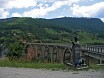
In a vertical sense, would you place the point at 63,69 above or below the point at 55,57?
above

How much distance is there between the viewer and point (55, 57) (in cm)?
10825

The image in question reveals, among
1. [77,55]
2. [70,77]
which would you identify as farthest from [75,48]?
[70,77]

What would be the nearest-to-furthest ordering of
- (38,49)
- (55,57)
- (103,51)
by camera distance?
(103,51) < (55,57) < (38,49)

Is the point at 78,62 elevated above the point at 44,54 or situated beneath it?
elevated above

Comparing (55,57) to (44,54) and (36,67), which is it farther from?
(36,67)

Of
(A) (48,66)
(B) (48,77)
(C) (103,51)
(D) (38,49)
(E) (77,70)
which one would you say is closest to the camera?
(B) (48,77)

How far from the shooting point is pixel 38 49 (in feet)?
411

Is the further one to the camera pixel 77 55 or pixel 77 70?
pixel 77 55

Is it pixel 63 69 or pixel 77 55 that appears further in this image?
pixel 77 55

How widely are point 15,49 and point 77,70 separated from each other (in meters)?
40.2

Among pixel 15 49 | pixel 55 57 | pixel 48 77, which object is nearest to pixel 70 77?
pixel 48 77

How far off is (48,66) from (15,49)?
37689 millimetres

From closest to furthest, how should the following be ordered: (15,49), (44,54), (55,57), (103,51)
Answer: (103,51) < (15,49) < (55,57) < (44,54)

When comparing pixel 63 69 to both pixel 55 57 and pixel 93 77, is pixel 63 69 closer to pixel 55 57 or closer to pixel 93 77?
pixel 93 77
